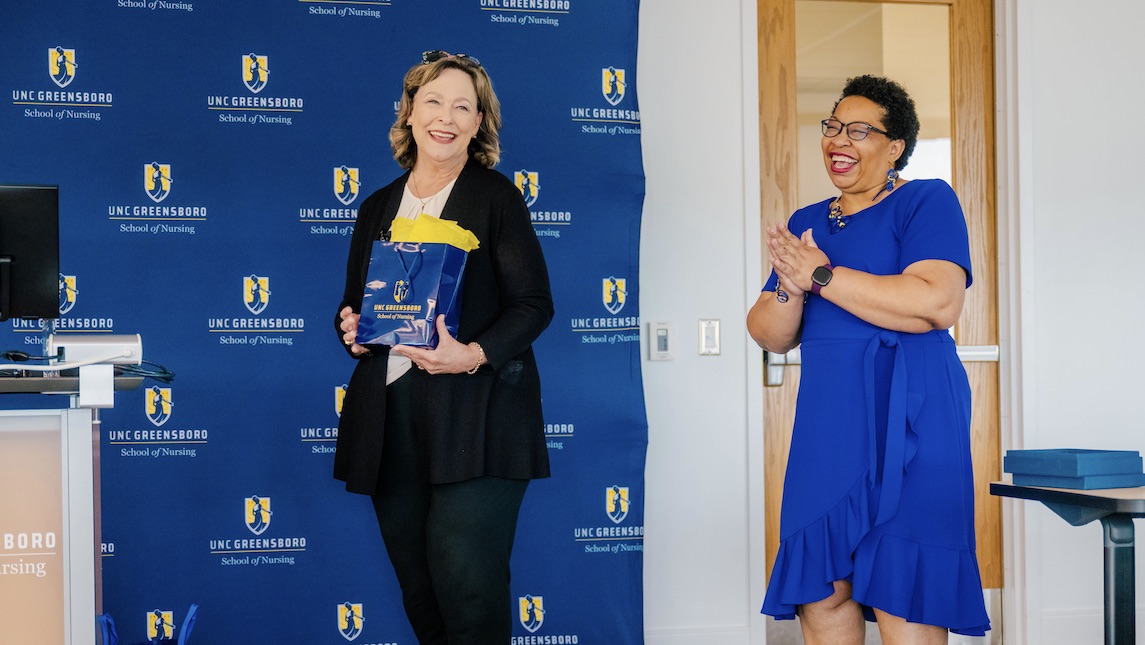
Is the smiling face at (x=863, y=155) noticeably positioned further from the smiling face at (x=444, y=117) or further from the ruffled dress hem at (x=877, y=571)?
the smiling face at (x=444, y=117)

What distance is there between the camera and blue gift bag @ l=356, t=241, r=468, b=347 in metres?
2.07

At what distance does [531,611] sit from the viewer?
3172 mm

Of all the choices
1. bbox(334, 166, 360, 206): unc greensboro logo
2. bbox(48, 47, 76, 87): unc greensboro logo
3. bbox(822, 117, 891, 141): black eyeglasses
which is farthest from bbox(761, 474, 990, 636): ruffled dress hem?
bbox(48, 47, 76, 87): unc greensboro logo

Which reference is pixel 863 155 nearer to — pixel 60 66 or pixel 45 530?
pixel 45 530

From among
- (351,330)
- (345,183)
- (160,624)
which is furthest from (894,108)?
(160,624)

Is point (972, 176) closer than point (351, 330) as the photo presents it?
No

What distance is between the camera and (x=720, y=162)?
3.47 m

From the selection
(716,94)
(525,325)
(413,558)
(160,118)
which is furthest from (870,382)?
(160,118)

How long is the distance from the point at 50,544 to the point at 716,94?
2488 millimetres

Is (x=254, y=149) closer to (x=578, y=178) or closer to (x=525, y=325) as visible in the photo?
(x=578, y=178)

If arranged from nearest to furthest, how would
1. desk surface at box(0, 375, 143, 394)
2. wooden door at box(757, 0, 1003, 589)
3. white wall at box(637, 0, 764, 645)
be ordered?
desk surface at box(0, 375, 143, 394) < white wall at box(637, 0, 764, 645) < wooden door at box(757, 0, 1003, 589)

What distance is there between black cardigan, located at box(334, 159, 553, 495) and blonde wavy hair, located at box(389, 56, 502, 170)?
0.06 meters

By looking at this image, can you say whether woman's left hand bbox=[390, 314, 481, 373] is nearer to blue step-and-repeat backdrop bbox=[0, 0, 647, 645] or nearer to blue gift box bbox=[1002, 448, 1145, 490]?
blue step-and-repeat backdrop bbox=[0, 0, 647, 645]

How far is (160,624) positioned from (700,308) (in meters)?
1.97
